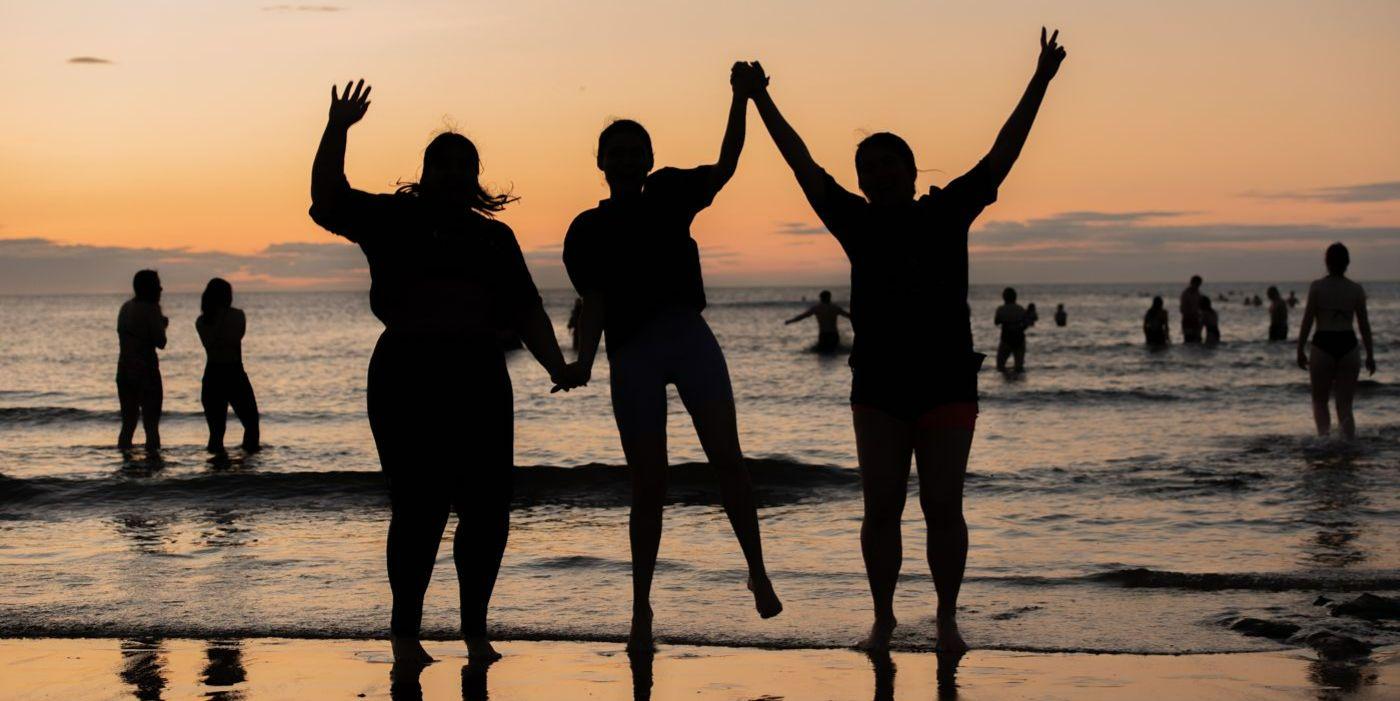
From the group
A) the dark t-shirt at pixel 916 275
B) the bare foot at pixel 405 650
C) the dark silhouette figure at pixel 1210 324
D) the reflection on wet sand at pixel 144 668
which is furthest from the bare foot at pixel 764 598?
the dark silhouette figure at pixel 1210 324

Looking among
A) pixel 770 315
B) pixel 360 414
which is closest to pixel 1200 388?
pixel 360 414

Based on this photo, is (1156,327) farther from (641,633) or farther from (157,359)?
(641,633)

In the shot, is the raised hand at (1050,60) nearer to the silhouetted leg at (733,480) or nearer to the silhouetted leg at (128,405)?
the silhouetted leg at (733,480)

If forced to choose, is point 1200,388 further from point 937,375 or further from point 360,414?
point 937,375

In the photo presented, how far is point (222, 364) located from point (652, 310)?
10633 mm

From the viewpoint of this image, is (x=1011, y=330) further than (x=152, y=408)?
Yes

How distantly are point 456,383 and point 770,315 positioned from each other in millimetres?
84501

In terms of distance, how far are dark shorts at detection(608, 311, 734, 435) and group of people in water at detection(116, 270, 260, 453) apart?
9750 mm

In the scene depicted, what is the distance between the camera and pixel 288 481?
36.7 feet

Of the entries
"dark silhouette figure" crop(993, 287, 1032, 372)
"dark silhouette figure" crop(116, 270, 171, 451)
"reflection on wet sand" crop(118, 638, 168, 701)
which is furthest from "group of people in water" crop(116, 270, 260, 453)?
"dark silhouette figure" crop(993, 287, 1032, 372)

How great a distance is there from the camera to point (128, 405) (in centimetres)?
1481

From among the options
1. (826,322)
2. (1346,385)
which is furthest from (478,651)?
(826,322)

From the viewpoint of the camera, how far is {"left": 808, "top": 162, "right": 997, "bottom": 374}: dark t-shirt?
15.8 ft

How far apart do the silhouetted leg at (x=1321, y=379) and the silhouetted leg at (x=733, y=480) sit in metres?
10.3
